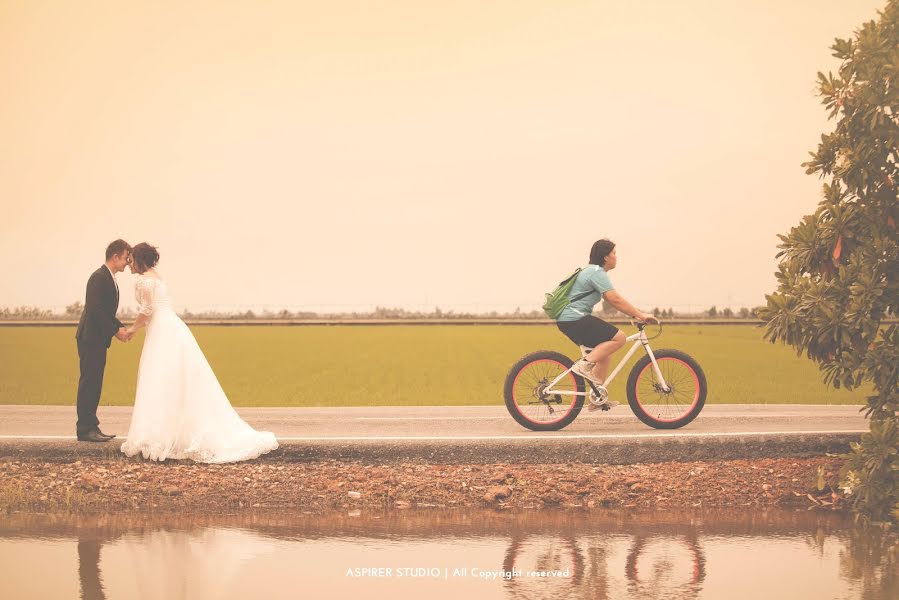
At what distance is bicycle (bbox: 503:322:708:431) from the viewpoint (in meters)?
11.0

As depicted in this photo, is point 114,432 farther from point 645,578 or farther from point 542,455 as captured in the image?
point 645,578

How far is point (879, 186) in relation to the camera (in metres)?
9.88

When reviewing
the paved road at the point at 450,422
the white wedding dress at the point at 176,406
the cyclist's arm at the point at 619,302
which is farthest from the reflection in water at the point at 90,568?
the cyclist's arm at the point at 619,302

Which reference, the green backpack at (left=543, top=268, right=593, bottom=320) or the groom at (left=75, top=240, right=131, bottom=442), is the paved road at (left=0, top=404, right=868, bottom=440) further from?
the green backpack at (left=543, top=268, right=593, bottom=320)

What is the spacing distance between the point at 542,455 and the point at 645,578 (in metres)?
3.53

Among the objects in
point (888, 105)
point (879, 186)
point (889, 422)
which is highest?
point (888, 105)

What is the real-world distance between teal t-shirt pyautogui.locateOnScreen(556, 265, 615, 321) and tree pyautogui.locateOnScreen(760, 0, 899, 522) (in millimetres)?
1792

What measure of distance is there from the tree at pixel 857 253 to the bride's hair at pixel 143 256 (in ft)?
→ 22.2

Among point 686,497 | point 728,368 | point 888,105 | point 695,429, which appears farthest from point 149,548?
point 728,368

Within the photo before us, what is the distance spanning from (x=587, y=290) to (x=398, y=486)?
3207 mm

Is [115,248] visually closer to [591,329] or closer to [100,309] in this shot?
[100,309]

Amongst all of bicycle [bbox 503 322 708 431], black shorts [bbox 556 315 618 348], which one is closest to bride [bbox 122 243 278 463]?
bicycle [bbox 503 322 708 431]

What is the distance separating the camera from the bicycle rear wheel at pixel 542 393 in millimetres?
10984

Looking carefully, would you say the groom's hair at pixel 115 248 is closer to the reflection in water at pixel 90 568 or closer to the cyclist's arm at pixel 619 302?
the reflection in water at pixel 90 568
